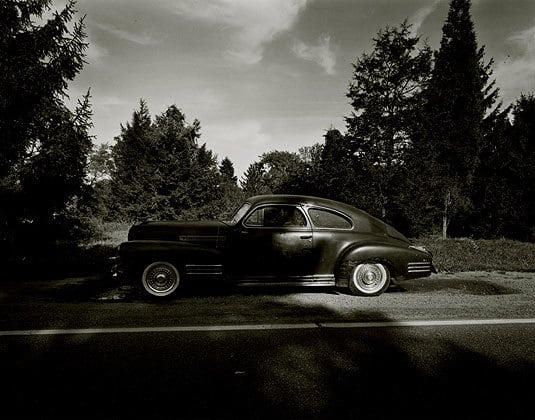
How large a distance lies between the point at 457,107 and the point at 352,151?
10.8 metres

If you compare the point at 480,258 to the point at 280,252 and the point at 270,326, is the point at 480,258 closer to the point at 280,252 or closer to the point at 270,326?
the point at 280,252

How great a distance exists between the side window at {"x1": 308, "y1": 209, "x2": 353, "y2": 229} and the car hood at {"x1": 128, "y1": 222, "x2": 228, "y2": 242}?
1.48 m

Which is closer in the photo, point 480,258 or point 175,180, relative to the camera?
point 480,258

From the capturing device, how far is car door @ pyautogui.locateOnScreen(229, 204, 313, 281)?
5957 millimetres

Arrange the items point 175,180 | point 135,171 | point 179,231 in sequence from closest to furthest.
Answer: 1. point 179,231
2. point 175,180
3. point 135,171

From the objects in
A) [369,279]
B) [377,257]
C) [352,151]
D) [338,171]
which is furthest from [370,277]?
[352,151]

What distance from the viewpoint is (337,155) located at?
18828 mm

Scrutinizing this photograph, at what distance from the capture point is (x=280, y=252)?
5977 millimetres

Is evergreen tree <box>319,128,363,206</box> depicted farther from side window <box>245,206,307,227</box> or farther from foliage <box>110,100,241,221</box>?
side window <box>245,206,307,227</box>

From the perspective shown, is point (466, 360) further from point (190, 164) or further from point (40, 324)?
point (190, 164)

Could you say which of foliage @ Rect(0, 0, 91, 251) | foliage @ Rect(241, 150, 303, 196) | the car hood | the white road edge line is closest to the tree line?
foliage @ Rect(0, 0, 91, 251)

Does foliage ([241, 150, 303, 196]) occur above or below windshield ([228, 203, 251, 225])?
above

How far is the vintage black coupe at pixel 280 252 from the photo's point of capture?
5.80 meters

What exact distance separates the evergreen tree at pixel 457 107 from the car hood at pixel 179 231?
58.2ft
